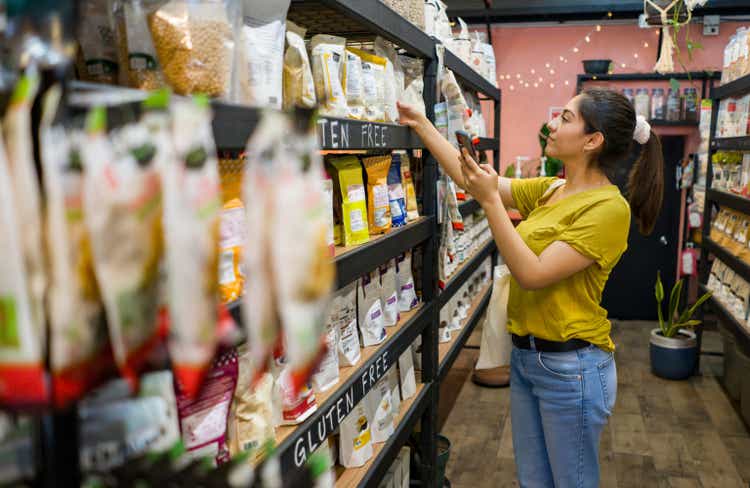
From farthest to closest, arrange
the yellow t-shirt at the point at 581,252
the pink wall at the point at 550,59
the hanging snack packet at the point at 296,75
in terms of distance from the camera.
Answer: the pink wall at the point at 550,59
the yellow t-shirt at the point at 581,252
the hanging snack packet at the point at 296,75

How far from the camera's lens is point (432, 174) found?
2.54 metres

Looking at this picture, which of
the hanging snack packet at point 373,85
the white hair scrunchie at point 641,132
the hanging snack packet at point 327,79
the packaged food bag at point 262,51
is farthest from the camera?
the white hair scrunchie at point 641,132

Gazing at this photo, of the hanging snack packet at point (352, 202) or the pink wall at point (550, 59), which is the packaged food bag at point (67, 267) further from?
the pink wall at point (550, 59)

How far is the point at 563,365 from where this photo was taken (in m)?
2.16

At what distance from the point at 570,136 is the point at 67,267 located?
1908 mm

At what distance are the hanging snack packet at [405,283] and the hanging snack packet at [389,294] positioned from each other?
81 mm

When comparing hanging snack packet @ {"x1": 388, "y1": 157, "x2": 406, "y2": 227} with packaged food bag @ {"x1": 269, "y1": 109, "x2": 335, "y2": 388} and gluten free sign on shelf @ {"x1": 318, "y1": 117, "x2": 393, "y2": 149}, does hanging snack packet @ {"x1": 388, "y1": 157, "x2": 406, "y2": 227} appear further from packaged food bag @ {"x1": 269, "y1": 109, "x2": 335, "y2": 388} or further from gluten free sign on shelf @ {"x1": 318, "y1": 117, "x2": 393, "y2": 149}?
packaged food bag @ {"x1": 269, "y1": 109, "x2": 335, "y2": 388}

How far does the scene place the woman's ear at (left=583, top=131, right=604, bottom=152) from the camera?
2.14m

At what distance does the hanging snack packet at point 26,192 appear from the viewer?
54 centimetres

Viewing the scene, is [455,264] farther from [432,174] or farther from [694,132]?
[694,132]

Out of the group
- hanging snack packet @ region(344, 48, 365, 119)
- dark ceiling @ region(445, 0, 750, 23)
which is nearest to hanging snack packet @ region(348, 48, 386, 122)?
hanging snack packet @ region(344, 48, 365, 119)

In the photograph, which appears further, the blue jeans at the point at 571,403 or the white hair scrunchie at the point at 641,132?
the white hair scrunchie at the point at 641,132

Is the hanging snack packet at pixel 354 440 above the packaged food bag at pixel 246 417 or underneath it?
underneath

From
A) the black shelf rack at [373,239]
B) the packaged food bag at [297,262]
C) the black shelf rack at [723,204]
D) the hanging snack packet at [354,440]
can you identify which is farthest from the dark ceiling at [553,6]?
the packaged food bag at [297,262]
